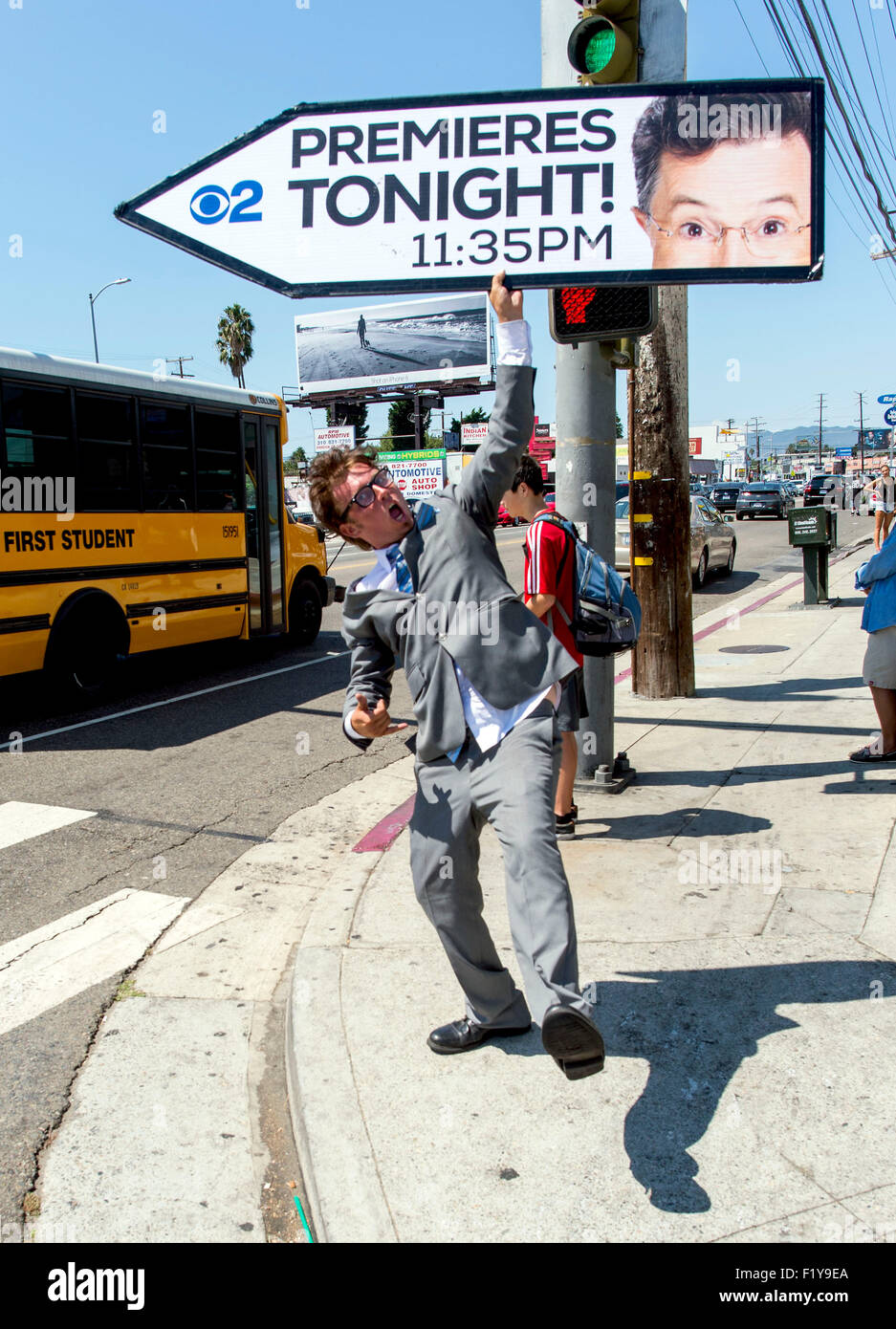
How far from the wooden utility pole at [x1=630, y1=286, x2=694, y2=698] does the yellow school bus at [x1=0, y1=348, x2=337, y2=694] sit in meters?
4.58

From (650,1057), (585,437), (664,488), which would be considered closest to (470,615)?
(650,1057)

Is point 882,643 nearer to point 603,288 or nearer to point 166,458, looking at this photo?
point 603,288

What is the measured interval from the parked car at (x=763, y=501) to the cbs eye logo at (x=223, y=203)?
143 ft

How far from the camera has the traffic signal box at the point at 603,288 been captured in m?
4.89

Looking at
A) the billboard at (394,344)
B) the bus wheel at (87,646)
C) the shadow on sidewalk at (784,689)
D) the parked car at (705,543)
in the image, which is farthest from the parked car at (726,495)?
the bus wheel at (87,646)

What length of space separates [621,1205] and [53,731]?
23.2ft

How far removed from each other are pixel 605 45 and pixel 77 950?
15.8 ft

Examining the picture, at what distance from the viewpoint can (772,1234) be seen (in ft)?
8.11

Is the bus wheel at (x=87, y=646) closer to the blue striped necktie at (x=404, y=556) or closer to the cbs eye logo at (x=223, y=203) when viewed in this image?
the cbs eye logo at (x=223, y=203)

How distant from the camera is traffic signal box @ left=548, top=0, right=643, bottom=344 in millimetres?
4895

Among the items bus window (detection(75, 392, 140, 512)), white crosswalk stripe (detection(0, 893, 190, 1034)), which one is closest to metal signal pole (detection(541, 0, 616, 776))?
white crosswalk stripe (detection(0, 893, 190, 1034))

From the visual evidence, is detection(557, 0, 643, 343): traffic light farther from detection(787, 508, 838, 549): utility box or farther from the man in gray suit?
detection(787, 508, 838, 549): utility box
